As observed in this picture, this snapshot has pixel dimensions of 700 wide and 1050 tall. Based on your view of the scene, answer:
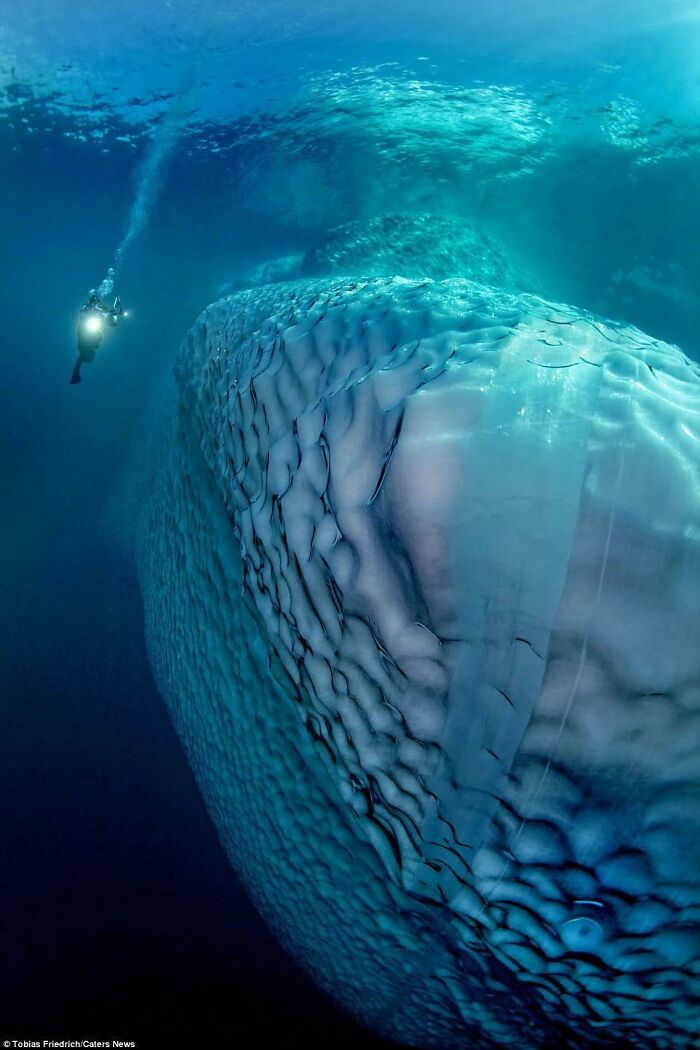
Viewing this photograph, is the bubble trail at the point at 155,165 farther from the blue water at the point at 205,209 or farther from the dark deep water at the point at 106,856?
the dark deep water at the point at 106,856

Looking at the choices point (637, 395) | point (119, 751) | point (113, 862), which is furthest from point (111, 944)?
point (637, 395)

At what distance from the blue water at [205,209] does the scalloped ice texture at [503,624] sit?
208 centimetres

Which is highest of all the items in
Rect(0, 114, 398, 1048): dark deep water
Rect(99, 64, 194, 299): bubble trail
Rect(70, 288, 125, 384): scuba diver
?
Rect(99, 64, 194, 299): bubble trail

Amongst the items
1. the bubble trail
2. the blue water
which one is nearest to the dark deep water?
the blue water

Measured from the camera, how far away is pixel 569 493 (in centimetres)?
98

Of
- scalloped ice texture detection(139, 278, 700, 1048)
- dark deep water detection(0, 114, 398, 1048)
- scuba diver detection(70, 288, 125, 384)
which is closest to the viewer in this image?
scalloped ice texture detection(139, 278, 700, 1048)

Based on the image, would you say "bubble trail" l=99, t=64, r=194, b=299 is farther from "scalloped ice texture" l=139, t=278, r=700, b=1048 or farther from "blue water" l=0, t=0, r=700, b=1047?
"scalloped ice texture" l=139, t=278, r=700, b=1048

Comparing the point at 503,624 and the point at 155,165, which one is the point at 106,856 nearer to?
the point at 503,624

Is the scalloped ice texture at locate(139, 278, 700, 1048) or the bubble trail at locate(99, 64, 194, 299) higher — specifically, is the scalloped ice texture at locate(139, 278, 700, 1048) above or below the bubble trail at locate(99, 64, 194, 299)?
below

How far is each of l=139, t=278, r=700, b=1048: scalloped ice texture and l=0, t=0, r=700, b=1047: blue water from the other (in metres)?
2.08

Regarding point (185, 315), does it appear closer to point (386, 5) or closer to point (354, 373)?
point (386, 5)

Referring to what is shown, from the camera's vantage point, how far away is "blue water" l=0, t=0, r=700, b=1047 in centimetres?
306

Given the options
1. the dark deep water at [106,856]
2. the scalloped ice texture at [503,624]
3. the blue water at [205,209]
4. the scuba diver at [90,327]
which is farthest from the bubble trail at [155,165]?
the scalloped ice texture at [503,624]

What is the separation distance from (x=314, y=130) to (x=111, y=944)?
7510mm
